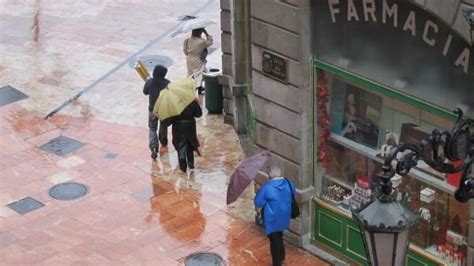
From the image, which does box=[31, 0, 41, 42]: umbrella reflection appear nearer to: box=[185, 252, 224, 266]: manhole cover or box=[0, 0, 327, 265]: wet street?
box=[0, 0, 327, 265]: wet street

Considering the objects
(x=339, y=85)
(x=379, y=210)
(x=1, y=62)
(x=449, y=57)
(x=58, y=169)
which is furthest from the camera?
(x=1, y=62)

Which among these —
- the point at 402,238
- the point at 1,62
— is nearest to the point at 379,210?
the point at 402,238

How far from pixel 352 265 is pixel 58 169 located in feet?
19.1

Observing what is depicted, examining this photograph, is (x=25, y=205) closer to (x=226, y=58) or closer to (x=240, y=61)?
(x=240, y=61)

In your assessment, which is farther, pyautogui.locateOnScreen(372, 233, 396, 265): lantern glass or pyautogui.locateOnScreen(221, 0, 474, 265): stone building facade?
pyautogui.locateOnScreen(221, 0, 474, 265): stone building facade

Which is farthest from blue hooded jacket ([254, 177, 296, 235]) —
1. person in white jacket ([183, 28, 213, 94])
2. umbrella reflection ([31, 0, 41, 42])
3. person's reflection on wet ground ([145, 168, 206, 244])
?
umbrella reflection ([31, 0, 41, 42])

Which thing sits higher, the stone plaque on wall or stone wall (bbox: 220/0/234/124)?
the stone plaque on wall

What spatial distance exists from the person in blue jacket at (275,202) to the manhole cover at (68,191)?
406cm

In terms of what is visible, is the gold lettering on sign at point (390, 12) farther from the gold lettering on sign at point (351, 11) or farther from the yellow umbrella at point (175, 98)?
the yellow umbrella at point (175, 98)

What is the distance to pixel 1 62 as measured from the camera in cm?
2177

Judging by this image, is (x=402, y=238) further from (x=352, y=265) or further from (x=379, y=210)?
(x=352, y=265)

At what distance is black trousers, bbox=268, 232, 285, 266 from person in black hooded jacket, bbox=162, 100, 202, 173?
3.49 metres

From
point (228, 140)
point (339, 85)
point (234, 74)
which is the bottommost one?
point (228, 140)

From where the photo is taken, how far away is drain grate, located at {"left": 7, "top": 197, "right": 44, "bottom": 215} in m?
15.6
